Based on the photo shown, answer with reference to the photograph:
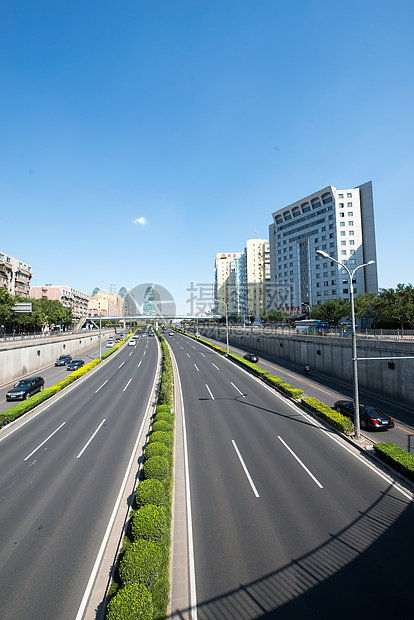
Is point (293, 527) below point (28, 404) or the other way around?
below

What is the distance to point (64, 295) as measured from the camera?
143000 millimetres

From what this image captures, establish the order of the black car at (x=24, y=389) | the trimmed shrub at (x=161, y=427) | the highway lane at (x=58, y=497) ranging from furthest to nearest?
1. the black car at (x=24, y=389)
2. the trimmed shrub at (x=161, y=427)
3. the highway lane at (x=58, y=497)

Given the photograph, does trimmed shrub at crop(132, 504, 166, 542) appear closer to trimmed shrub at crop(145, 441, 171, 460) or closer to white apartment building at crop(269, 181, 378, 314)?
trimmed shrub at crop(145, 441, 171, 460)

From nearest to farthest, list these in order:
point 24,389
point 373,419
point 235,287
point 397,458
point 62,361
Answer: point 397,458 → point 373,419 → point 24,389 → point 62,361 → point 235,287

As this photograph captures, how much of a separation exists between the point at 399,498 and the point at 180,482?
855cm

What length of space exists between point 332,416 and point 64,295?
148 meters

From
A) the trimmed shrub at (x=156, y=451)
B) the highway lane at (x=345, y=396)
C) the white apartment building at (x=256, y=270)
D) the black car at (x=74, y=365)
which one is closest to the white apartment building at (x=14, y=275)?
the black car at (x=74, y=365)

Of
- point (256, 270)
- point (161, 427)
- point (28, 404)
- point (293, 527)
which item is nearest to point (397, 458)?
point (293, 527)

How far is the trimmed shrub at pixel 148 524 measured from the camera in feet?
25.8

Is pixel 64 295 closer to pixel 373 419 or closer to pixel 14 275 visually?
pixel 14 275

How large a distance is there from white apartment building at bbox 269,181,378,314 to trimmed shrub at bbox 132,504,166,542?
8686cm

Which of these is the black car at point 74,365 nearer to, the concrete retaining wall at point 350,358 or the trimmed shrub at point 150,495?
the concrete retaining wall at point 350,358

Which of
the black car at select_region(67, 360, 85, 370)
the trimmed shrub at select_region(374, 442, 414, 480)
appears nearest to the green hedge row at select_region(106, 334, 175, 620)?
the trimmed shrub at select_region(374, 442, 414, 480)

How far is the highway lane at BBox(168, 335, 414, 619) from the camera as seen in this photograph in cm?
697
